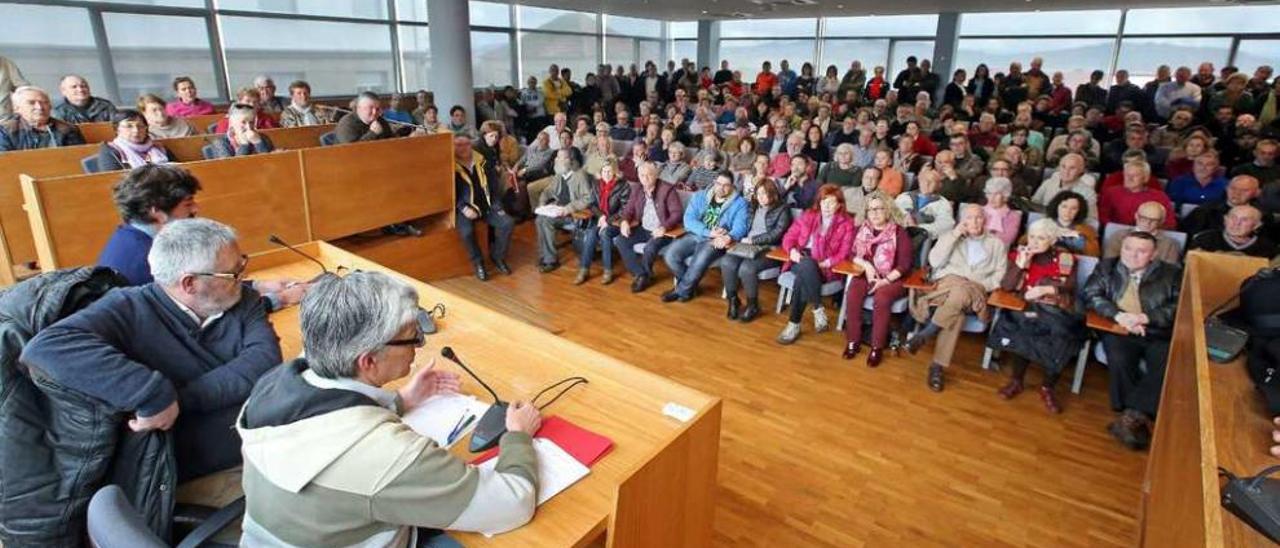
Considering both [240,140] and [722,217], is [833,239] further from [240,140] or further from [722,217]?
[240,140]

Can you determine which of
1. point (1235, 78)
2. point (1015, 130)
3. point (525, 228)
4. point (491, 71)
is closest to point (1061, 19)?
point (1235, 78)

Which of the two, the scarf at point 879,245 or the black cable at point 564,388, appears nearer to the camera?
the black cable at point 564,388

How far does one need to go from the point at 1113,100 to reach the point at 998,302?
26.1ft

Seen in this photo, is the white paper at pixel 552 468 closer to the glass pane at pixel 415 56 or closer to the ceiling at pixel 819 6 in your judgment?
the glass pane at pixel 415 56

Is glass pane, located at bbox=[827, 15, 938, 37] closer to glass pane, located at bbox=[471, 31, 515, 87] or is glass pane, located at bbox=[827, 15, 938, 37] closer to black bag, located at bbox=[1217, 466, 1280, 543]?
glass pane, located at bbox=[471, 31, 515, 87]

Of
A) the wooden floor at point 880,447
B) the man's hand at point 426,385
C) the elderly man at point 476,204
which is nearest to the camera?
the man's hand at point 426,385

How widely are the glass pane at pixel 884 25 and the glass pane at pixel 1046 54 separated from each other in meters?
0.80

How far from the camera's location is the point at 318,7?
9.88 metres

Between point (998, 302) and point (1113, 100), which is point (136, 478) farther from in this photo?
point (1113, 100)

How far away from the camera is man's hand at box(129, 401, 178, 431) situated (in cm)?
158

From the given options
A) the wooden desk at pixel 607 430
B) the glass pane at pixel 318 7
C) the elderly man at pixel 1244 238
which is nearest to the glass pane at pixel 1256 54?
the elderly man at pixel 1244 238

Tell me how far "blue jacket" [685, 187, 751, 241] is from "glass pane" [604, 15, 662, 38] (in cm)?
1141

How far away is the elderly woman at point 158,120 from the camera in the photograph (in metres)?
4.54

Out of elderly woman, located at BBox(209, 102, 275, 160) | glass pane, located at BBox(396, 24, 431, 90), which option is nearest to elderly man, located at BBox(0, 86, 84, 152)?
elderly woman, located at BBox(209, 102, 275, 160)
